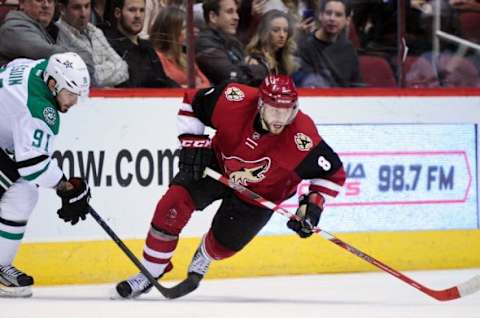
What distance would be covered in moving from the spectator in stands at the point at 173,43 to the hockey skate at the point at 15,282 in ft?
4.57

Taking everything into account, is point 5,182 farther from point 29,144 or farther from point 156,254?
point 156,254

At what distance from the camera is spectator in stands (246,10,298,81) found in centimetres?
668

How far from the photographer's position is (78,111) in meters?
6.19

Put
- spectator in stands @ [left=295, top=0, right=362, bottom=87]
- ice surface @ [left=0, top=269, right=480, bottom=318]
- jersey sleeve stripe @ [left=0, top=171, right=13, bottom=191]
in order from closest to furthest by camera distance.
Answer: ice surface @ [left=0, top=269, right=480, bottom=318] → jersey sleeve stripe @ [left=0, top=171, right=13, bottom=191] → spectator in stands @ [left=295, top=0, right=362, bottom=87]

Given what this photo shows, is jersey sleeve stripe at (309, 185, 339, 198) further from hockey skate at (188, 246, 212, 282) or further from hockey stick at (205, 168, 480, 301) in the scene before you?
hockey skate at (188, 246, 212, 282)

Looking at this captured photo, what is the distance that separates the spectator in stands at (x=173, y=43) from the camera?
6430 millimetres

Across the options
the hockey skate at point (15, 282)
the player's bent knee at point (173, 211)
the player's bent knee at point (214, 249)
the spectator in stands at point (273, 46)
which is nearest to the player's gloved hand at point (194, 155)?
the player's bent knee at point (173, 211)

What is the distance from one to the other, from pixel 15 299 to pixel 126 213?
2.93ft

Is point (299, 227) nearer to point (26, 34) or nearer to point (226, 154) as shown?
point (226, 154)

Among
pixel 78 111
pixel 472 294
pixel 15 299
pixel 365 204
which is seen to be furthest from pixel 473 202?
pixel 15 299

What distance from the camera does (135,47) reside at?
6.38 m

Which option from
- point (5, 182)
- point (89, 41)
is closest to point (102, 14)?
point (89, 41)

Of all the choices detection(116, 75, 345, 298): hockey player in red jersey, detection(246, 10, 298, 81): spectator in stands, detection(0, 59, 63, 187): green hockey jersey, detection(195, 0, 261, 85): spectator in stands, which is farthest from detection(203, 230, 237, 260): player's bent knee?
detection(246, 10, 298, 81): spectator in stands

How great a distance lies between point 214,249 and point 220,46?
4.58ft
